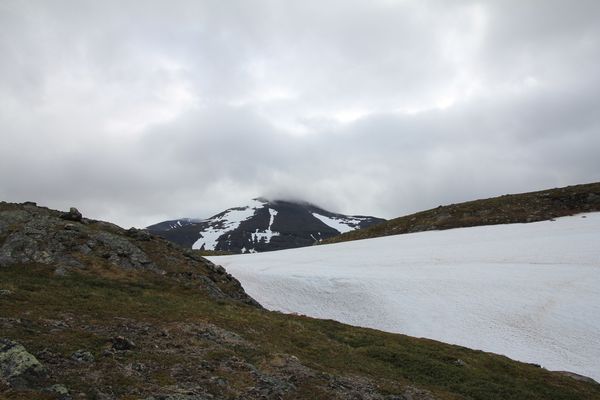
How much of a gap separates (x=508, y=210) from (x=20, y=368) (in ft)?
310

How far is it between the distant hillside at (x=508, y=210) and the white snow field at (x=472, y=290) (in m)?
15.4

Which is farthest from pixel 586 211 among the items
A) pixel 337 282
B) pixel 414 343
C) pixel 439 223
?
pixel 414 343

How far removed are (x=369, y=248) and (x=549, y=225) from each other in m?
31.5

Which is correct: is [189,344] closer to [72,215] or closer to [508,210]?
[72,215]

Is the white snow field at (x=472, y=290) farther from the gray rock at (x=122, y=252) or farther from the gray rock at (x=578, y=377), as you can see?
the gray rock at (x=122, y=252)

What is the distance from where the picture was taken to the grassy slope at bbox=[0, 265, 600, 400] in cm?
1789

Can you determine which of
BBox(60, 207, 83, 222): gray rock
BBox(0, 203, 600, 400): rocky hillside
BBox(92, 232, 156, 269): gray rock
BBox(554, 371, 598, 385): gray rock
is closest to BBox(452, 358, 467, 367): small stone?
BBox(0, 203, 600, 400): rocky hillside

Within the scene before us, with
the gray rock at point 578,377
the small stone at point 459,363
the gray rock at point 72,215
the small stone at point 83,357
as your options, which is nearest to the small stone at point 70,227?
the gray rock at point 72,215

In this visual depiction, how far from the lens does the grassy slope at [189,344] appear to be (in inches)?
704

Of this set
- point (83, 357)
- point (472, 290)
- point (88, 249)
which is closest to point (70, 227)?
point (88, 249)

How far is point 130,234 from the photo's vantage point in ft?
145

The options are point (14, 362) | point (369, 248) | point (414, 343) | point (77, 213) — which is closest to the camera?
point (14, 362)

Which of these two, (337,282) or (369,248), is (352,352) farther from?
(369,248)

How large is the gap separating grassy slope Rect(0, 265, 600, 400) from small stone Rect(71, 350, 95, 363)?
36cm
